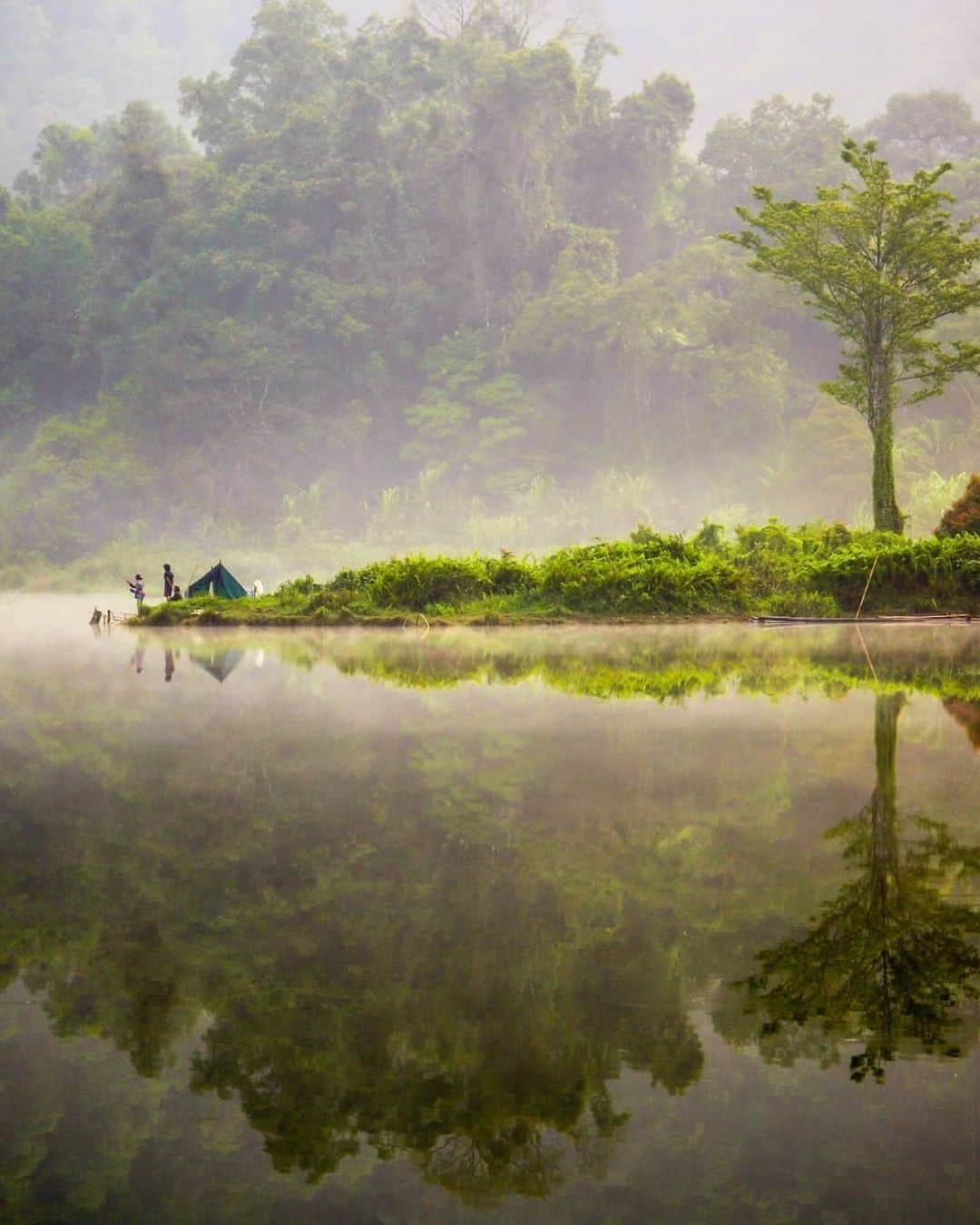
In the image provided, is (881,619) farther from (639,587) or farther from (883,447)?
(883,447)

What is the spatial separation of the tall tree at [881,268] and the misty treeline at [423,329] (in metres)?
26.0

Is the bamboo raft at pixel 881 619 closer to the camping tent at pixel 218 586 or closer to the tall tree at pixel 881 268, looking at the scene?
the tall tree at pixel 881 268

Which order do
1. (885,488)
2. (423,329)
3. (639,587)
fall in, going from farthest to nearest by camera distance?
(423,329) < (885,488) < (639,587)

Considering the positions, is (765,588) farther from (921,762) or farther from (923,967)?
(923,967)

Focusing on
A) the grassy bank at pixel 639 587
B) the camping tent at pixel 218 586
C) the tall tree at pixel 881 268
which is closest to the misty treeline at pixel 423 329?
the tall tree at pixel 881 268

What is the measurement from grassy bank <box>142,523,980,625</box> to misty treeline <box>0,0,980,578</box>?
32558 millimetres

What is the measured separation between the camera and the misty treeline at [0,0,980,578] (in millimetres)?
56375

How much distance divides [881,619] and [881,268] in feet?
36.1

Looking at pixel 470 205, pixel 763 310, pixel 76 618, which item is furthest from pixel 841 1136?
pixel 470 205

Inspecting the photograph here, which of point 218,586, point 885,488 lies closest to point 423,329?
point 885,488

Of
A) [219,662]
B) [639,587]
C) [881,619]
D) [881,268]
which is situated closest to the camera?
[219,662]

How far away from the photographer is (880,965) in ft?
10.1

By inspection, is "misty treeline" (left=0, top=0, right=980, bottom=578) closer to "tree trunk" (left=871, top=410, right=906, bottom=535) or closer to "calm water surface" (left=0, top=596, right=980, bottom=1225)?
"tree trunk" (left=871, top=410, right=906, bottom=535)

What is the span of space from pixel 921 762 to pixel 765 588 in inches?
549
